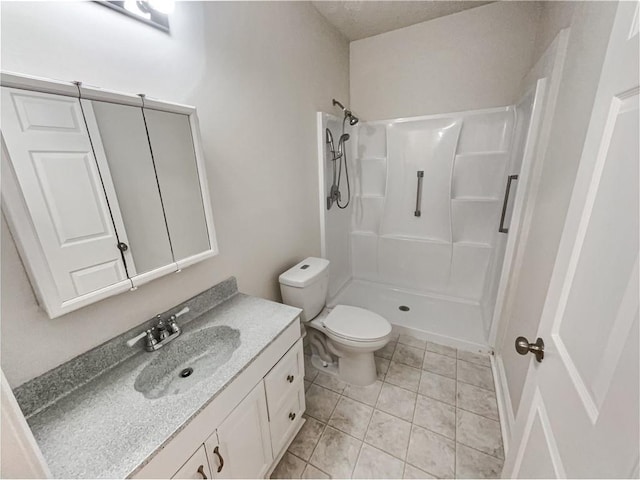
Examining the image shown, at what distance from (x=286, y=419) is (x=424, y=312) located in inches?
64.5

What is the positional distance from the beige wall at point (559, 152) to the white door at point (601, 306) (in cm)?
55

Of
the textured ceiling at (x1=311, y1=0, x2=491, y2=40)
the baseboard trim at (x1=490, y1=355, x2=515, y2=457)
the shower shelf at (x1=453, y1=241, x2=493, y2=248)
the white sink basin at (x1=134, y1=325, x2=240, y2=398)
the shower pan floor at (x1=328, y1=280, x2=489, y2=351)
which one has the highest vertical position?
the textured ceiling at (x1=311, y1=0, x2=491, y2=40)

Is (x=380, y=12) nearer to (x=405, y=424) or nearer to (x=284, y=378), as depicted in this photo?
(x=284, y=378)

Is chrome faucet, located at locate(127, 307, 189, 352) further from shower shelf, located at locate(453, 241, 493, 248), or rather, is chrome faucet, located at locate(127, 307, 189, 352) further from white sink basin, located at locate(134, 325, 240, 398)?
shower shelf, located at locate(453, 241, 493, 248)

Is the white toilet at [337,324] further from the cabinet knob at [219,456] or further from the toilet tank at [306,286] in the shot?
the cabinet knob at [219,456]

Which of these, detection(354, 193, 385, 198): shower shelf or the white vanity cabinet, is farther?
detection(354, 193, 385, 198): shower shelf

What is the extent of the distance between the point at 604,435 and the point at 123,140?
147 centimetres

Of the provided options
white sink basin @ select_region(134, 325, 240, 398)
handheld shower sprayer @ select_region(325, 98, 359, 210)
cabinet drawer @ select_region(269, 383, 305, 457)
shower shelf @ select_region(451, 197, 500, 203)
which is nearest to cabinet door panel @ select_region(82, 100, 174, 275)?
white sink basin @ select_region(134, 325, 240, 398)

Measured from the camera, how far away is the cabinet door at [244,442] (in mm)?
919

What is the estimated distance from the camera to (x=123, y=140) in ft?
3.06

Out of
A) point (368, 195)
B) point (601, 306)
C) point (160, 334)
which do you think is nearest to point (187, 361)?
point (160, 334)

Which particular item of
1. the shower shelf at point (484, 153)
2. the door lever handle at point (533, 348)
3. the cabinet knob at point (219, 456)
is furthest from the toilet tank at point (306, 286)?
the shower shelf at point (484, 153)

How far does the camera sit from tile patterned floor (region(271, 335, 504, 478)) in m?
1.33

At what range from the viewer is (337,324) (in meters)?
1.75
